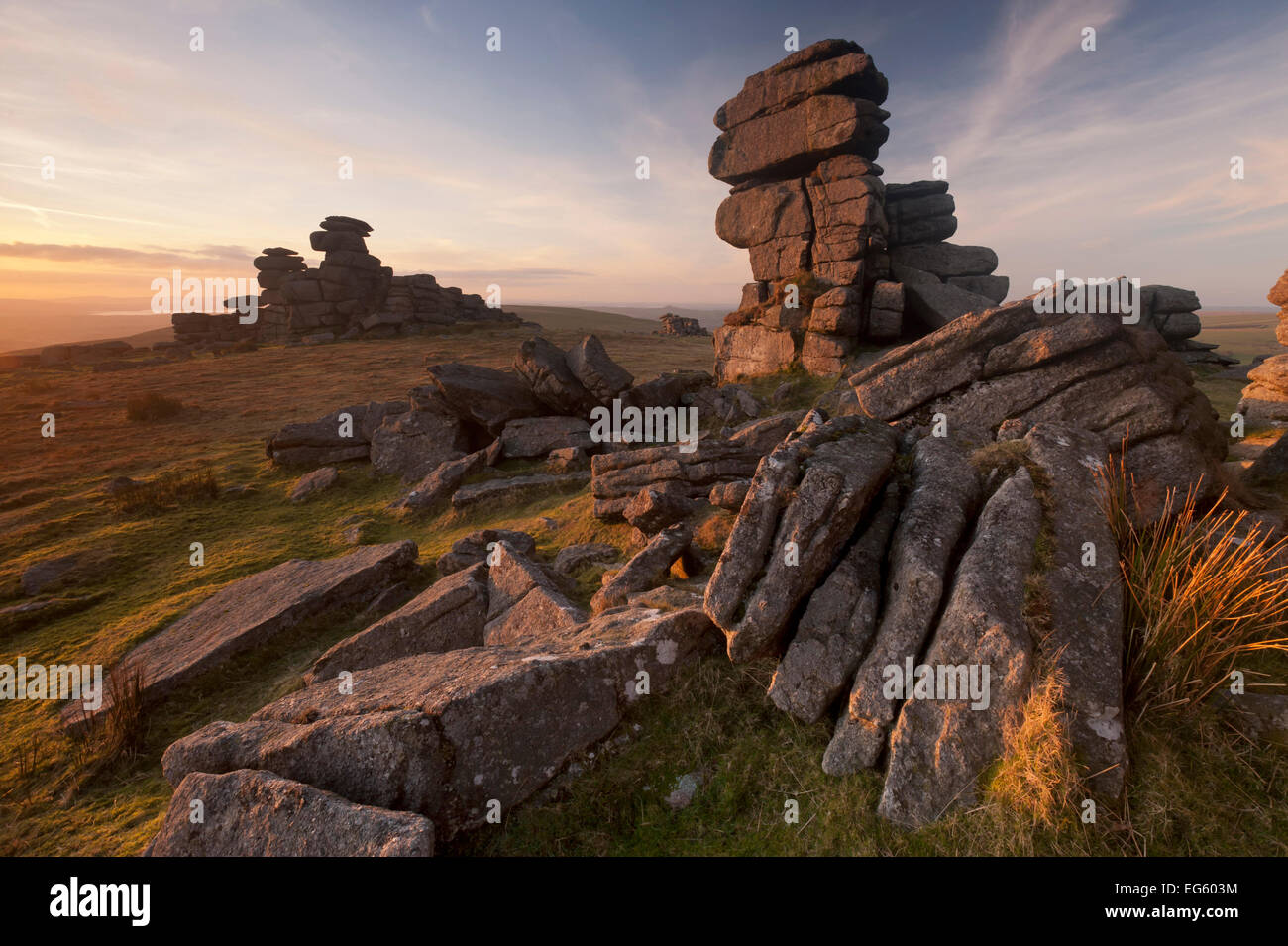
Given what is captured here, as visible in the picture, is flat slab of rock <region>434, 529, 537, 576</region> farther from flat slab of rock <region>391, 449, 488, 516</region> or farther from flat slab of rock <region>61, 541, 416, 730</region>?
flat slab of rock <region>391, 449, 488, 516</region>

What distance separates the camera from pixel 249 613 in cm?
1295

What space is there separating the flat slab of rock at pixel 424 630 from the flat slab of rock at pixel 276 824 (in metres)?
4.16

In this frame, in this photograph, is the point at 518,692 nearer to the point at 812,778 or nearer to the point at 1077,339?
the point at 812,778

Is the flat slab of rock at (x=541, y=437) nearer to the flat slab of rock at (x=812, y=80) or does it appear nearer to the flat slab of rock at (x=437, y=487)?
the flat slab of rock at (x=437, y=487)

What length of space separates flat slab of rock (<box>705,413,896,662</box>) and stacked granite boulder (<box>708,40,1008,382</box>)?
2394 cm

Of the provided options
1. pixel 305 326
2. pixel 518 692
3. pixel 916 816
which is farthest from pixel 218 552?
pixel 305 326

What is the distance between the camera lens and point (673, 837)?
601cm

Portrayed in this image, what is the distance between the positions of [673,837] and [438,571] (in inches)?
409

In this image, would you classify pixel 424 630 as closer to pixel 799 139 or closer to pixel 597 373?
pixel 597 373

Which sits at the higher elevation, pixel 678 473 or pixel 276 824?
pixel 678 473

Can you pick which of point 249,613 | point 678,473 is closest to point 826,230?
point 678,473

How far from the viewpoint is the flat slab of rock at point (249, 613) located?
11117 millimetres

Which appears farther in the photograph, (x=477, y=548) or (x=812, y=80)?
(x=812, y=80)

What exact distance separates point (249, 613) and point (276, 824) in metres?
9.03
